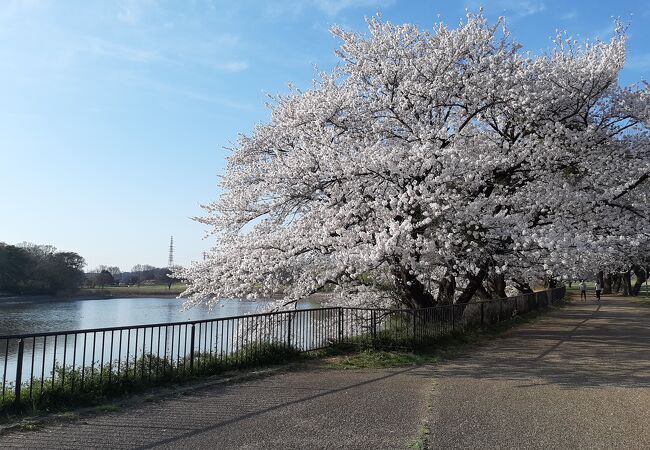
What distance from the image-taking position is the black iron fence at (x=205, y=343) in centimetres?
679

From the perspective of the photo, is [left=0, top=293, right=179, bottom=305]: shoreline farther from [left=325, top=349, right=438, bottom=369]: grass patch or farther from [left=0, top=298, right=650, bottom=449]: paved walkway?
[left=0, top=298, right=650, bottom=449]: paved walkway

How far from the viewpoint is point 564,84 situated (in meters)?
14.6

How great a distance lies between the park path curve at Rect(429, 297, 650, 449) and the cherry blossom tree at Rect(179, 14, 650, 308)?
2.12m

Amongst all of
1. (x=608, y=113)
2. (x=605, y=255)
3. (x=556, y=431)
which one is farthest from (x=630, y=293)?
(x=556, y=431)

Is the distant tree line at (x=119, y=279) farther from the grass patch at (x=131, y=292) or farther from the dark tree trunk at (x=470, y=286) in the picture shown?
the dark tree trunk at (x=470, y=286)

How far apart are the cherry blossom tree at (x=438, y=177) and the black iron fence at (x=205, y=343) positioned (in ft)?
4.39

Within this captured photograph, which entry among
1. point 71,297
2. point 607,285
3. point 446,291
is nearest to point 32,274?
point 71,297

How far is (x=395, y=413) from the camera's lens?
6.31 metres

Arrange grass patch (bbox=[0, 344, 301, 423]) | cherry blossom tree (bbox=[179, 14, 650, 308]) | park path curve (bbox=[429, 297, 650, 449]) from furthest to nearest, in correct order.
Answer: cherry blossom tree (bbox=[179, 14, 650, 308])
grass patch (bbox=[0, 344, 301, 423])
park path curve (bbox=[429, 297, 650, 449])

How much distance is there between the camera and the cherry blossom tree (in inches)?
482

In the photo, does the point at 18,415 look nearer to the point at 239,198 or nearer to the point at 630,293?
the point at 239,198

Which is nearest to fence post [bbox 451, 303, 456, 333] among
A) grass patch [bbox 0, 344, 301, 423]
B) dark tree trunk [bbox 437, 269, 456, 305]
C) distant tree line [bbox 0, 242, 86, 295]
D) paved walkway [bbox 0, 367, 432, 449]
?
dark tree trunk [bbox 437, 269, 456, 305]

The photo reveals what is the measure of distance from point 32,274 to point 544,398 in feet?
187

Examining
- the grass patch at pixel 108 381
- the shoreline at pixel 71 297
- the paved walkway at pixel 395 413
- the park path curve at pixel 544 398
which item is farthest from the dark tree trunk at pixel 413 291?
the shoreline at pixel 71 297
